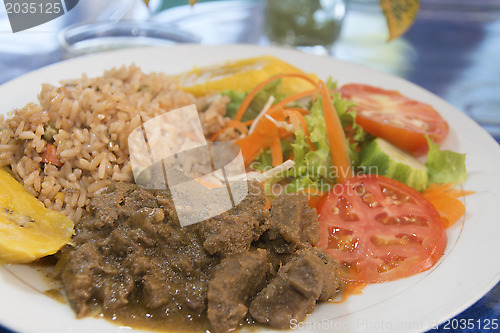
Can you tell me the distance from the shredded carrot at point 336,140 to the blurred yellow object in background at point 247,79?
0.68m

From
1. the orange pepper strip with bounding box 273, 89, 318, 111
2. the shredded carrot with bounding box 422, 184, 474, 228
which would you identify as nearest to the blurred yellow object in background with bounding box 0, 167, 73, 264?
the orange pepper strip with bounding box 273, 89, 318, 111

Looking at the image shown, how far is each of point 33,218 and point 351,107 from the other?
8.07 ft

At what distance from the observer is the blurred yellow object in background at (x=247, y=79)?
401 cm

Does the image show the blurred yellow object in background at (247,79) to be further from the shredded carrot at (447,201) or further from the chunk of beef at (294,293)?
the chunk of beef at (294,293)

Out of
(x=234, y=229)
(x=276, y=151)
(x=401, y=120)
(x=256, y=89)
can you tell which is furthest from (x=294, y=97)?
(x=234, y=229)

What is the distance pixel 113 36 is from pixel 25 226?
11.2ft

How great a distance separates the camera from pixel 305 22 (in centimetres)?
557

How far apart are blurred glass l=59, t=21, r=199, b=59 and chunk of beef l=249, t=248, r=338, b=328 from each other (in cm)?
379

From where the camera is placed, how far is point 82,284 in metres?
2.21

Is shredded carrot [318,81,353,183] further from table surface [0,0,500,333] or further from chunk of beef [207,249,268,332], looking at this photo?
table surface [0,0,500,333]

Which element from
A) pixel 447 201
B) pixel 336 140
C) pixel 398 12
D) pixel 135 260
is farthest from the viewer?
pixel 336 140


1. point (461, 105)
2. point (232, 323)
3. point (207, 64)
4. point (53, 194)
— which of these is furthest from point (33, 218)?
point (461, 105)

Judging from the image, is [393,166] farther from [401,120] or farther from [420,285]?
[420,285]

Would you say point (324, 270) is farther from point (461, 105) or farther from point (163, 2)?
point (163, 2)
